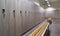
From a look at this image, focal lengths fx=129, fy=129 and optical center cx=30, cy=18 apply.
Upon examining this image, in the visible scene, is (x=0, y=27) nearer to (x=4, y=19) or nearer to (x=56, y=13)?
(x=4, y=19)

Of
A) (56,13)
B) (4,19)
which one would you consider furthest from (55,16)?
(4,19)

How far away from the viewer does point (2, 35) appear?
204 cm

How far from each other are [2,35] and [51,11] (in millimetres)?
19993

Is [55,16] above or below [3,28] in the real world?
below

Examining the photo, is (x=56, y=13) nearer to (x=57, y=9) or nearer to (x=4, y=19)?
(x=57, y=9)

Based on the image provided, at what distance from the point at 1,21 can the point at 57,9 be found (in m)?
19.9

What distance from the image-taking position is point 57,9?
21.2 metres

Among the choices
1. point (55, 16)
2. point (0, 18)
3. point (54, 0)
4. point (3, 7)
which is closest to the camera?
point (0, 18)

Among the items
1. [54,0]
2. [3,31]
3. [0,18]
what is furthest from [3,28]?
[54,0]

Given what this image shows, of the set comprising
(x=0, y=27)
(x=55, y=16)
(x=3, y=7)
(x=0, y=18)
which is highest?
(x=3, y=7)

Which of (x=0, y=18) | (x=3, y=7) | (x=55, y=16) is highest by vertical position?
(x=3, y=7)

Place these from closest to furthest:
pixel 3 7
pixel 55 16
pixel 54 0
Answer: pixel 3 7, pixel 54 0, pixel 55 16

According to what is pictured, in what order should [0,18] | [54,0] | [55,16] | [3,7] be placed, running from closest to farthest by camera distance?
[0,18] < [3,7] < [54,0] < [55,16]

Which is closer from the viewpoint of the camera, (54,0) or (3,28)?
(3,28)
